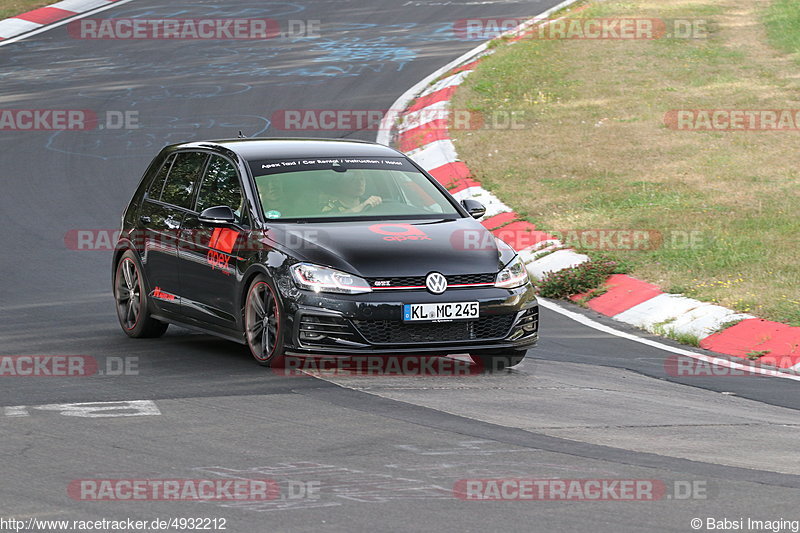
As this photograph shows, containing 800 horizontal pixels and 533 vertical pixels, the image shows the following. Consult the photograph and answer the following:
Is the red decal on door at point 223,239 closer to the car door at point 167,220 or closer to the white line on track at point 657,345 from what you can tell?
the car door at point 167,220

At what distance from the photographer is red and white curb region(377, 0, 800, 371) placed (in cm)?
1167

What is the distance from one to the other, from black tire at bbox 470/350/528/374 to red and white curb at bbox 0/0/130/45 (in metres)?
22.1

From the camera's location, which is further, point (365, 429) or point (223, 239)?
point (223, 239)

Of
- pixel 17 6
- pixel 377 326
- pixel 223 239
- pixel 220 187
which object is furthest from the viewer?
pixel 17 6

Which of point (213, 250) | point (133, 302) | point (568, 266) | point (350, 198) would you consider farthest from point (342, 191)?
point (568, 266)

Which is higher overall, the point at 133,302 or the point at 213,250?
the point at 213,250

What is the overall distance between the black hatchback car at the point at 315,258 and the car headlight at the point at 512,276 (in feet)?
0.03

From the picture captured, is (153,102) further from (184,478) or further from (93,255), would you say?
(184,478)

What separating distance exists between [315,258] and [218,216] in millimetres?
1097

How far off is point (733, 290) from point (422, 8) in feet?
73.3

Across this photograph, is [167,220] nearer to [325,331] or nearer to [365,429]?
[325,331]

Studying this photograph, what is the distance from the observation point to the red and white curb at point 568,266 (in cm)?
1167

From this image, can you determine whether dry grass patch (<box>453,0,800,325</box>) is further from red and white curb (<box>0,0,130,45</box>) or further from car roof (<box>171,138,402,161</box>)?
red and white curb (<box>0,0,130,45</box>)

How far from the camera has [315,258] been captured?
9766mm
